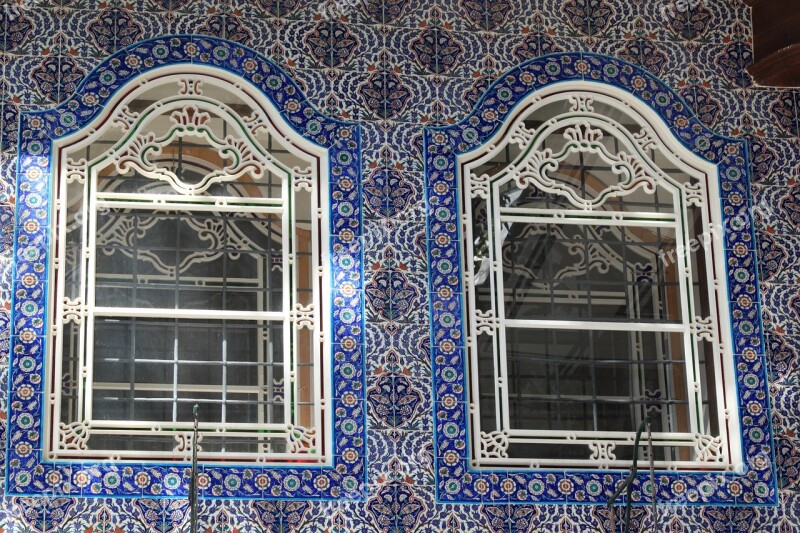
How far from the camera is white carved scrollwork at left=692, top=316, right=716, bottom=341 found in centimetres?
821

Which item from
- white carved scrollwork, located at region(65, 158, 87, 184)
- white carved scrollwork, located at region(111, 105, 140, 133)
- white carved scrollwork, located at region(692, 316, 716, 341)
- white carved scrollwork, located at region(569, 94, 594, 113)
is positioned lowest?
white carved scrollwork, located at region(692, 316, 716, 341)

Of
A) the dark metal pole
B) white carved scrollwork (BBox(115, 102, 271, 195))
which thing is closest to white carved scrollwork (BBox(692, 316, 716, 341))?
the dark metal pole

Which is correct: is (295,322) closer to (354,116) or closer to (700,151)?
(354,116)

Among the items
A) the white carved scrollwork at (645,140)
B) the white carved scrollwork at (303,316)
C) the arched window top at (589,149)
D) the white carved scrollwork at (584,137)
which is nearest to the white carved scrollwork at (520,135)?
the arched window top at (589,149)

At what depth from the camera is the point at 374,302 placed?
7.97 metres

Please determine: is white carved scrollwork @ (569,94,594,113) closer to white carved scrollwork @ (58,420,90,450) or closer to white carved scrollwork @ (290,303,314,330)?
white carved scrollwork @ (290,303,314,330)

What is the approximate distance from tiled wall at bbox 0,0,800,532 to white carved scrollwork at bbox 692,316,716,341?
0.93 ft

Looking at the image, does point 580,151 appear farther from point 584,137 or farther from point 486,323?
point 486,323

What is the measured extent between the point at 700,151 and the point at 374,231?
1830 mm

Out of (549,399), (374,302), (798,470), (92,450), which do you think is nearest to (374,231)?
Answer: (374,302)

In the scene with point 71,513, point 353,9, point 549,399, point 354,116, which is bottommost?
point 71,513

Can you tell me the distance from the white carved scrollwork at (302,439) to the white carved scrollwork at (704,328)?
80.3 inches

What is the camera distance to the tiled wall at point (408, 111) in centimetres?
763

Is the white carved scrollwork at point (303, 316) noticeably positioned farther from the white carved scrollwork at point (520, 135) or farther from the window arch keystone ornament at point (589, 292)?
the white carved scrollwork at point (520, 135)
